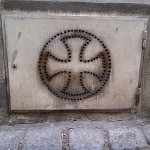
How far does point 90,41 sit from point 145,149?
0.75 metres

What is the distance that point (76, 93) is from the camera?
5.87 feet

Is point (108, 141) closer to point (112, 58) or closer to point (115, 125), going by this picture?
point (115, 125)

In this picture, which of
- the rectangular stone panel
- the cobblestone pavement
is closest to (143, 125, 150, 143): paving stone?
the cobblestone pavement

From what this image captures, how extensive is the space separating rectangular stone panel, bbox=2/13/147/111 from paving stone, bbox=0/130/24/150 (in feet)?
0.56

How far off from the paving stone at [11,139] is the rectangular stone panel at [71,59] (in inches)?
6.7

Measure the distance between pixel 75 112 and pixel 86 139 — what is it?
9.6 inches

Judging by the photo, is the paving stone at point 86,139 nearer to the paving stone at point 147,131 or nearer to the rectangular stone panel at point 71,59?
the rectangular stone panel at point 71,59

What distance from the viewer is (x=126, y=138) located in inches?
66.2

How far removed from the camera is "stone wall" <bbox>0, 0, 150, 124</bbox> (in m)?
1.67

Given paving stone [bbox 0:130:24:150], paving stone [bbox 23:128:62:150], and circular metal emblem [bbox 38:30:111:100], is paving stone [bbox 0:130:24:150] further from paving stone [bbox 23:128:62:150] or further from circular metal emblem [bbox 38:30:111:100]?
circular metal emblem [bbox 38:30:111:100]

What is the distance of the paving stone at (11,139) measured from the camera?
1590mm

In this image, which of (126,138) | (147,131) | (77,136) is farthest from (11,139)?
(147,131)

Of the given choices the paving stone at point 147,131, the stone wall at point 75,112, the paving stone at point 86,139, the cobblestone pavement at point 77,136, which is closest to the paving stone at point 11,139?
the cobblestone pavement at point 77,136

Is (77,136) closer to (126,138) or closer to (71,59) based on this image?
(126,138)
